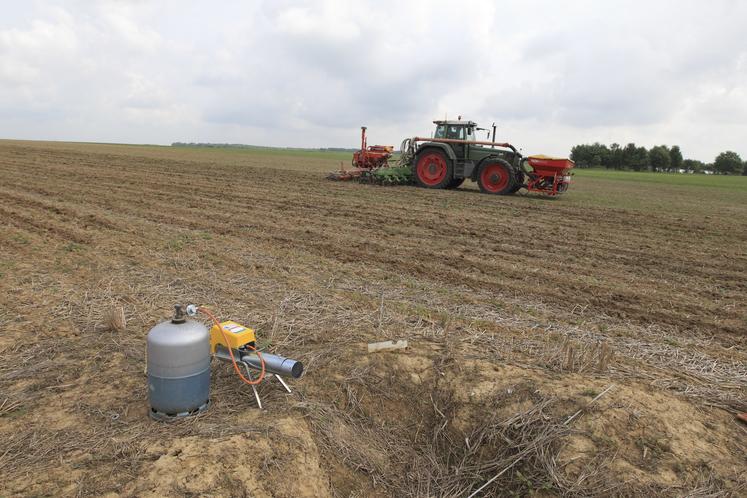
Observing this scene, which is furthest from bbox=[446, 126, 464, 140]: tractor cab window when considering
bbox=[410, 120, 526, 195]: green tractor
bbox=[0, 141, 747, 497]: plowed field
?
bbox=[0, 141, 747, 497]: plowed field

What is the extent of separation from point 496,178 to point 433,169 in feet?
7.06

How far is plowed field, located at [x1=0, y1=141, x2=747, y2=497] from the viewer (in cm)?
274

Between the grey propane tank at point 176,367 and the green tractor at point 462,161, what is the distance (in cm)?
1305

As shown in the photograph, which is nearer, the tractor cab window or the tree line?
the tractor cab window

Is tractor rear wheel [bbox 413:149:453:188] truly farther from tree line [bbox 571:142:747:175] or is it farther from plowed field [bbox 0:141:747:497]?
tree line [bbox 571:142:747:175]

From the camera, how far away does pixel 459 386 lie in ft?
11.2

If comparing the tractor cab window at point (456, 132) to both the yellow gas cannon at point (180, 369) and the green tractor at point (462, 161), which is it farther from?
the yellow gas cannon at point (180, 369)

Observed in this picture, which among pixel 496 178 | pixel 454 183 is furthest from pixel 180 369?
pixel 454 183

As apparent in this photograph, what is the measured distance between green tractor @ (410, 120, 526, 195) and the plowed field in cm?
709

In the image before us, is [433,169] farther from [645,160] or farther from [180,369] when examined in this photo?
[645,160]

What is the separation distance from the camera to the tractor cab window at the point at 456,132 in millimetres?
15562

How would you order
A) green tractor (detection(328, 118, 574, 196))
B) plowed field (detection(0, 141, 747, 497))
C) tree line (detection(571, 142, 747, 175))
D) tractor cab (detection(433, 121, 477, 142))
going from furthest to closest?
tree line (detection(571, 142, 747, 175)), tractor cab (detection(433, 121, 477, 142)), green tractor (detection(328, 118, 574, 196)), plowed field (detection(0, 141, 747, 497))

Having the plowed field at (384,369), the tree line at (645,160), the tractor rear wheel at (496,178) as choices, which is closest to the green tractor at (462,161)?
the tractor rear wheel at (496,178)

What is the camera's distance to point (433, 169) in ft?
52.7
